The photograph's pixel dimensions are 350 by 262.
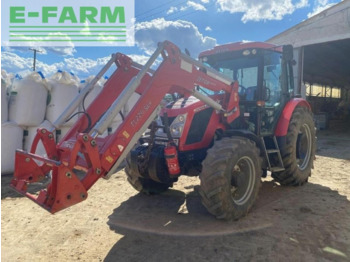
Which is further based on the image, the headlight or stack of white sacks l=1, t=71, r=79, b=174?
stack of white sacks l=1, t=71, r=79, b=174

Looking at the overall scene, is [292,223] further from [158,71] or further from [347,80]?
[347,80]

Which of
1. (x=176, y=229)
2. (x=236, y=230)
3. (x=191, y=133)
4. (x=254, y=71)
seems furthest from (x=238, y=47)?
(x=176, y=229)

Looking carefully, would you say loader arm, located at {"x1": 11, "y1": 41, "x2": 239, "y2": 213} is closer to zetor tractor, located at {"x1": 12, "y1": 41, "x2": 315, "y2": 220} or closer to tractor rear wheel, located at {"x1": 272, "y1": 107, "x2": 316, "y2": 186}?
zetor tractor, located at {"x1": 12, "y1": 41, "x2": 315, "y2": 220}

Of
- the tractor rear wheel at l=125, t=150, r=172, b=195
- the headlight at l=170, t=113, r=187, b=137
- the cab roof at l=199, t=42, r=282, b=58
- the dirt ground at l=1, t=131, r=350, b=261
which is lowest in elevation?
the dirt ground at l=1, t=131, r=350, b=261

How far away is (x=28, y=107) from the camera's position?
259 inches

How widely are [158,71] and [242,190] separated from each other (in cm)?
199

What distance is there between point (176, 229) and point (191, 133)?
4.28 ft

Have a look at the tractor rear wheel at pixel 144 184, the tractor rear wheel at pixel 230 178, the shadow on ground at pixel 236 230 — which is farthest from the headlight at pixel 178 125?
the shadow on ground at pixel 236 230

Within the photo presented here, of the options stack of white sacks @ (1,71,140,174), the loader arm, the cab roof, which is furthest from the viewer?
stack of white sacks @ (1,71,140,174)

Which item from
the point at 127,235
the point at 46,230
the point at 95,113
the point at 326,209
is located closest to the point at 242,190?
the point at 326,209

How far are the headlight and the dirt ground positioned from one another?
3.86 ft

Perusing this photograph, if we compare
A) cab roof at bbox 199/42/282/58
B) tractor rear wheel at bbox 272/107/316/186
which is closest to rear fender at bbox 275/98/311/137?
tractor rear wheel at bbox 272/107/316/186

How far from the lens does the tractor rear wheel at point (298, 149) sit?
4906 millimetres

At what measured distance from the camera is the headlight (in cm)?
397
